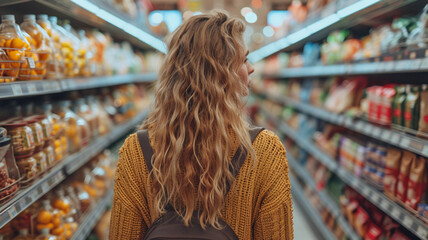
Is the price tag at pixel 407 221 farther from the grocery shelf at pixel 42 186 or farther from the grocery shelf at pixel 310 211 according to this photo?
the grocery shelf at pixel 42 186

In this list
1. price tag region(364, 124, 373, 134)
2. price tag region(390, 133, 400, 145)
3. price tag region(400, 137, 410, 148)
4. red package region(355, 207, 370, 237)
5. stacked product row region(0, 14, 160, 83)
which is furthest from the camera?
red package region(355, 207, 370, 237)

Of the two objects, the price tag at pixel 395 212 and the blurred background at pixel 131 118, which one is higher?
the blurred background at pixel 131 118

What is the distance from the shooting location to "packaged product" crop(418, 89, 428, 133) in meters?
1.63

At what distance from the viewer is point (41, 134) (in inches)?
64.6

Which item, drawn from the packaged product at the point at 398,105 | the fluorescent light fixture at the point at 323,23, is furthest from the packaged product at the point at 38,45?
the fluorescent light fixture at the point at 323,23

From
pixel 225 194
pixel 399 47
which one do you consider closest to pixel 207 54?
pixel 225 194

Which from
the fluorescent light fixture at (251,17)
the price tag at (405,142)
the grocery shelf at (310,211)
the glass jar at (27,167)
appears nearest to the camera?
the glass jar at (27,167)

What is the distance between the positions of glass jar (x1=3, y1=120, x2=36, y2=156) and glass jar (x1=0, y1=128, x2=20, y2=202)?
0.09 m

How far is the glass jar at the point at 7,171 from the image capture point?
1254mm

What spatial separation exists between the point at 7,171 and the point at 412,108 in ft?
6.06

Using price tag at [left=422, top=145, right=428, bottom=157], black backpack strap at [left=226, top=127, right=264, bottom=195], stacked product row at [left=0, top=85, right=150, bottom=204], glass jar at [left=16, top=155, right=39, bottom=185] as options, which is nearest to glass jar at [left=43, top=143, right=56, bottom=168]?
stacked product row at [left=0, top=85, right=150, bottom=204]

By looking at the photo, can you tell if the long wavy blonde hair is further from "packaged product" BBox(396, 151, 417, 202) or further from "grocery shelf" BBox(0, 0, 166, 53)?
"packaged product" BBox(396, 151, 417, 202)

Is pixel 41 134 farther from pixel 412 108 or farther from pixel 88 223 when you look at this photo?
pixel 412 108

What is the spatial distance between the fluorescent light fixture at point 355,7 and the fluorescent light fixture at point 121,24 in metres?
1.17
